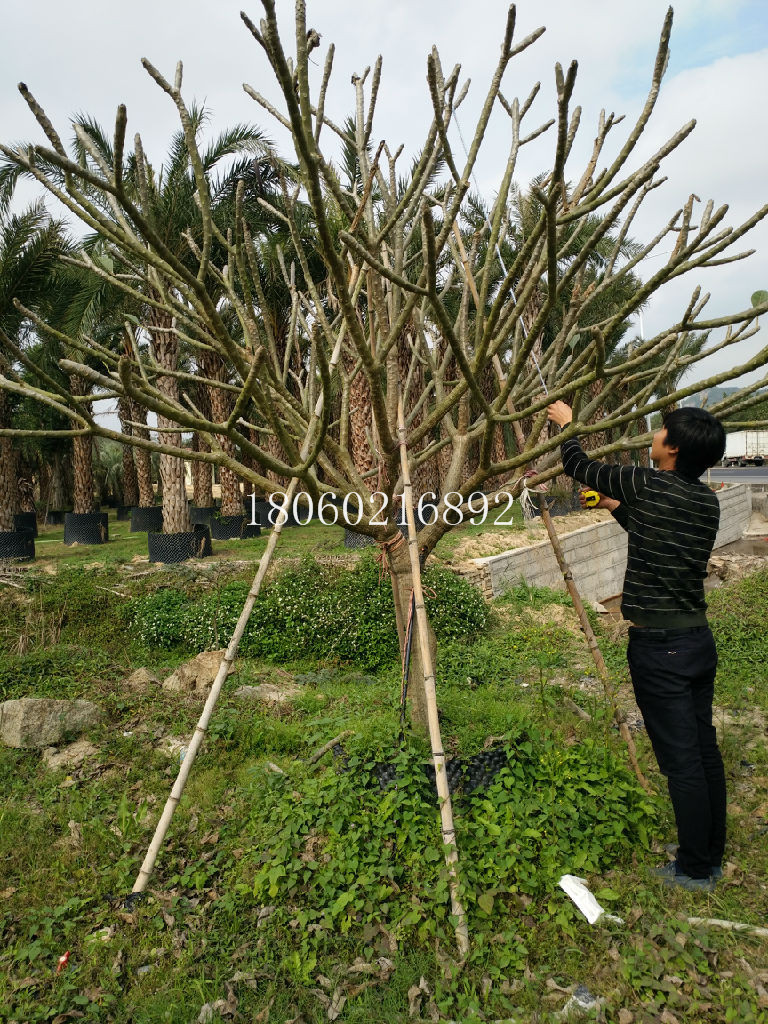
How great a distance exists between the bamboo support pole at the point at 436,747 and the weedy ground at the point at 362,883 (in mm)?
75

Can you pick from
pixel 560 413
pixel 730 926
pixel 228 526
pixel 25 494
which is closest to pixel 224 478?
pixel 228 526

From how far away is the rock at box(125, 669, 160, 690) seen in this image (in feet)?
21.9

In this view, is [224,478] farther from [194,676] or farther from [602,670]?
[602,670]

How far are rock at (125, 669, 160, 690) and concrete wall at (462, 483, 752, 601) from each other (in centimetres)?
473

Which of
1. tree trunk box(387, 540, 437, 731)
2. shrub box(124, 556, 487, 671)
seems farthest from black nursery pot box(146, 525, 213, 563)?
tree trunk box(387, 540, 437, 731)

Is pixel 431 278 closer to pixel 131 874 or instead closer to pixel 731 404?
pixel 731 404

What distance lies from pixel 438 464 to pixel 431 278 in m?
17.7

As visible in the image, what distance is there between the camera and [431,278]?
108 inches

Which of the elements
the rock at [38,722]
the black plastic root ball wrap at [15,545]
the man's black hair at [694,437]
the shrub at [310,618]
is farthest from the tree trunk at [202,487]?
the man's black hair at [694,437]

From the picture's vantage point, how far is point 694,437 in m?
3.16

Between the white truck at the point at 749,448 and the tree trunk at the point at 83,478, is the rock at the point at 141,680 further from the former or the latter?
the white truck at the point at 749,448

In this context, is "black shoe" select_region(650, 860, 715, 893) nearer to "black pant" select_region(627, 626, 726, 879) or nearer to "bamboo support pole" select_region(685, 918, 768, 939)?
"black pant" select_region(627, 626, 726, 879)

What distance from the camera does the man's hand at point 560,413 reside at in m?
3.61

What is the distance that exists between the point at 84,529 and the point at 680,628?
15.0m
